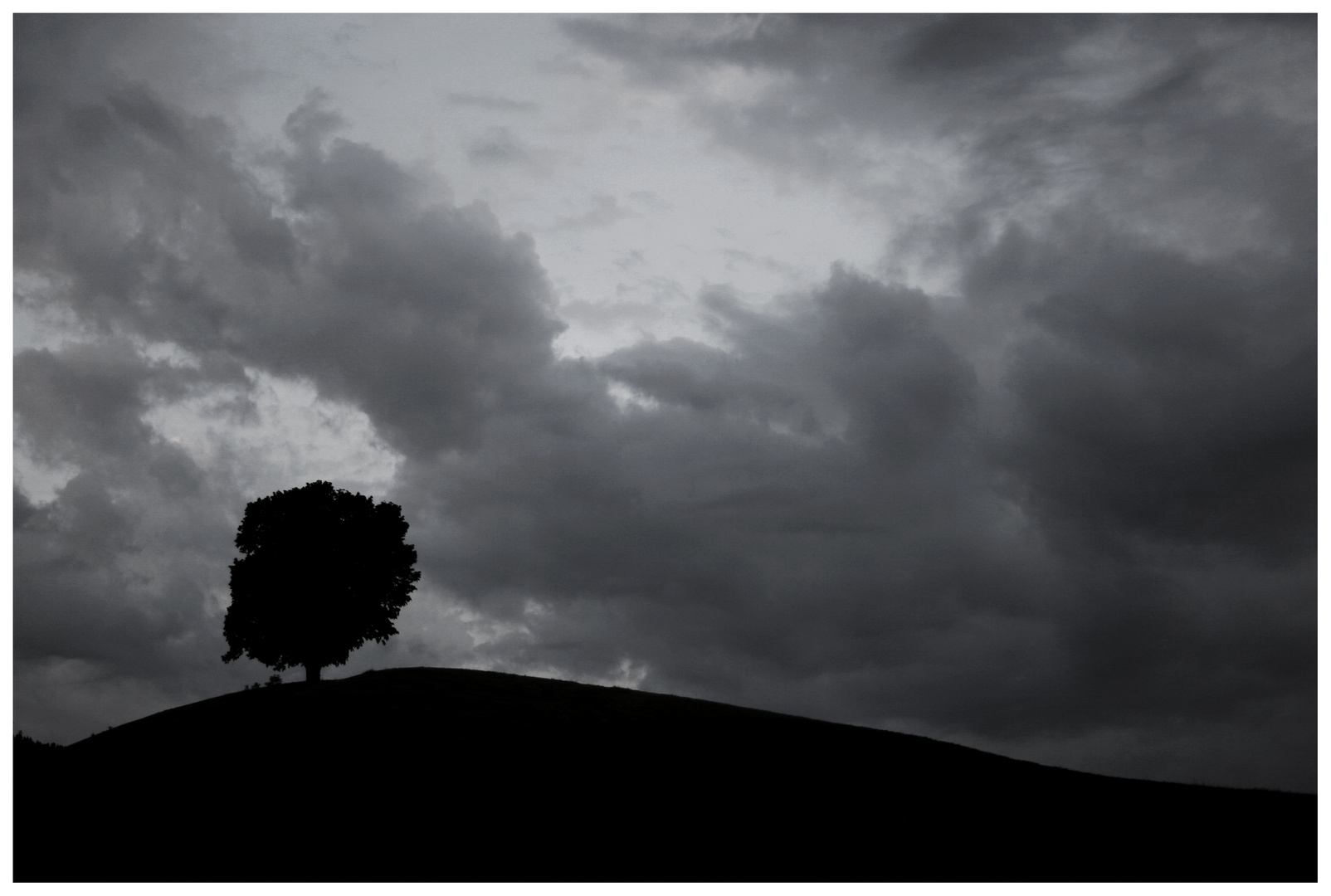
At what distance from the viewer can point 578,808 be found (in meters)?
35.7

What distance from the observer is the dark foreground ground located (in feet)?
97.7

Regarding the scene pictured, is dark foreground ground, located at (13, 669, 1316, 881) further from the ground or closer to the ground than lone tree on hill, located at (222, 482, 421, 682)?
closer to the ground

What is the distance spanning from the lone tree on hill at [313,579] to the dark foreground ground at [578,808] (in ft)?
49.4

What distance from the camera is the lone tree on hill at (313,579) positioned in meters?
68.3

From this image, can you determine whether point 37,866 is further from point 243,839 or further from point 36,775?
point 36,775

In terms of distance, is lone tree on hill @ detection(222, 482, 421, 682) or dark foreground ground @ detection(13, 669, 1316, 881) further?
lone tree on hill @ detection(222, 482, 421, 682)

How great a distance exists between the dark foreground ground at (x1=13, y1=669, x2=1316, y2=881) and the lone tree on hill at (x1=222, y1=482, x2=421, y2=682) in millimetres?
15067

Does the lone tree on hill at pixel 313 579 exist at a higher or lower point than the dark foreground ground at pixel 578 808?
higher

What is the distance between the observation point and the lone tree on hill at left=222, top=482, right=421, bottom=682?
6831cm

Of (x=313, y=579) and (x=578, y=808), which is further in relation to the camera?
(x=313, y=579)

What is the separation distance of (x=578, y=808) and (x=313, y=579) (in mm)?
39442

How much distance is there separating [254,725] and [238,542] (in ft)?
85.7

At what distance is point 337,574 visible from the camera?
227ft

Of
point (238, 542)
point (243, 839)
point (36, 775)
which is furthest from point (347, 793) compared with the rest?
point (238, 542)
